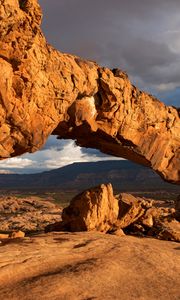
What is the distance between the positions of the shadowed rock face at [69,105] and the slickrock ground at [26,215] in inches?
515

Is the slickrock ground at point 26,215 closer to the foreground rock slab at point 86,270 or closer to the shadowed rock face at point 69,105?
the shadowed rock face at point 69,105

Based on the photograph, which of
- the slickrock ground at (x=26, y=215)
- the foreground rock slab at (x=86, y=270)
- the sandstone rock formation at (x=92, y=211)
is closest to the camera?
the foreground rock slab at (x=86, y=270)

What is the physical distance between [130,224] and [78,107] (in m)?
10.1

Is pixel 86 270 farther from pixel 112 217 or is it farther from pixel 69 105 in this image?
pixel 112 217

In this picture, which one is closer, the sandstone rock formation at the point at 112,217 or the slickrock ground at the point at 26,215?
the sandstone rock formation at the point at 112,217

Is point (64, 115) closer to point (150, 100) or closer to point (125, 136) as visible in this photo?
point (125, 136)

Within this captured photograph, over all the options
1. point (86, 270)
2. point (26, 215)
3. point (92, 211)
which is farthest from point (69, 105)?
point (26, 215)

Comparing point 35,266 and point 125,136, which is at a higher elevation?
point 125,136

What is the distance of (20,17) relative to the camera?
655 inches

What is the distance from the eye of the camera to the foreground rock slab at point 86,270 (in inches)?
433

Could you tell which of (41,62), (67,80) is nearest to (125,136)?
(67,80)

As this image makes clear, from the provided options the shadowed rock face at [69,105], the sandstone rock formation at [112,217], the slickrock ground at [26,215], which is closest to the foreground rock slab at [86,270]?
the sandstone rock formation at [112,217]

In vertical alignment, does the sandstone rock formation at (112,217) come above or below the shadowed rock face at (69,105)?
below

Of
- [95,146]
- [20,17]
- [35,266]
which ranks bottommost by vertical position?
[35,266]
